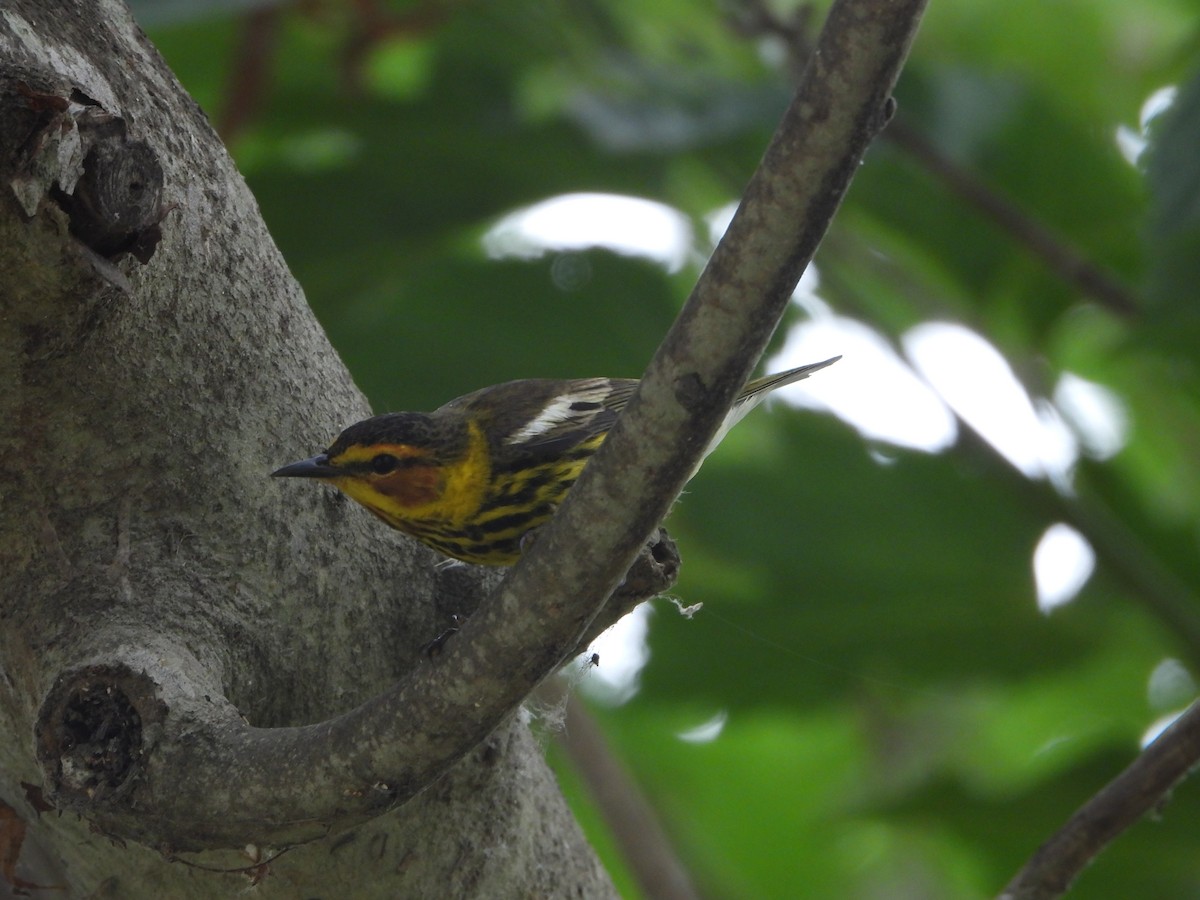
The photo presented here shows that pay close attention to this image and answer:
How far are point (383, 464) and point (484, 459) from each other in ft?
1.45

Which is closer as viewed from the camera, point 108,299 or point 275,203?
point 108,299

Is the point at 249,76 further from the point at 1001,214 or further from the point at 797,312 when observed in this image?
the point at 1001,214

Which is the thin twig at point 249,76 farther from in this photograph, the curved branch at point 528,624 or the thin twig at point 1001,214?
the curved branch at point 528,624

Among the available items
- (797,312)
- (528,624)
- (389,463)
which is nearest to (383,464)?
(389,463)

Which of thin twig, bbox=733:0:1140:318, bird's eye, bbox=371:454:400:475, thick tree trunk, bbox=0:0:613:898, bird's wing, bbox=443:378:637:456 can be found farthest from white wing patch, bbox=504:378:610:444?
thin twig, bbox=733:0:1140:318

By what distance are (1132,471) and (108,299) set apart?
459 cm

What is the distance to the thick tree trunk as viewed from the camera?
69.5 inches

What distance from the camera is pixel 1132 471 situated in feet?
18.1

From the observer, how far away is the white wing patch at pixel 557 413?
3.08m

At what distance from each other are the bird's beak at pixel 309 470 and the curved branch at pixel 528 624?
1.45 ft

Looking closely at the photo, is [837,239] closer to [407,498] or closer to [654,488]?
[407,498]

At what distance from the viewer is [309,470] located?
89.9 inches

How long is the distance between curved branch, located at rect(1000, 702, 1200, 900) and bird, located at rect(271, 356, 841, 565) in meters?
0.94

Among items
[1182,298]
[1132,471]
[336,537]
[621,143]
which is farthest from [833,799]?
[336,537]
